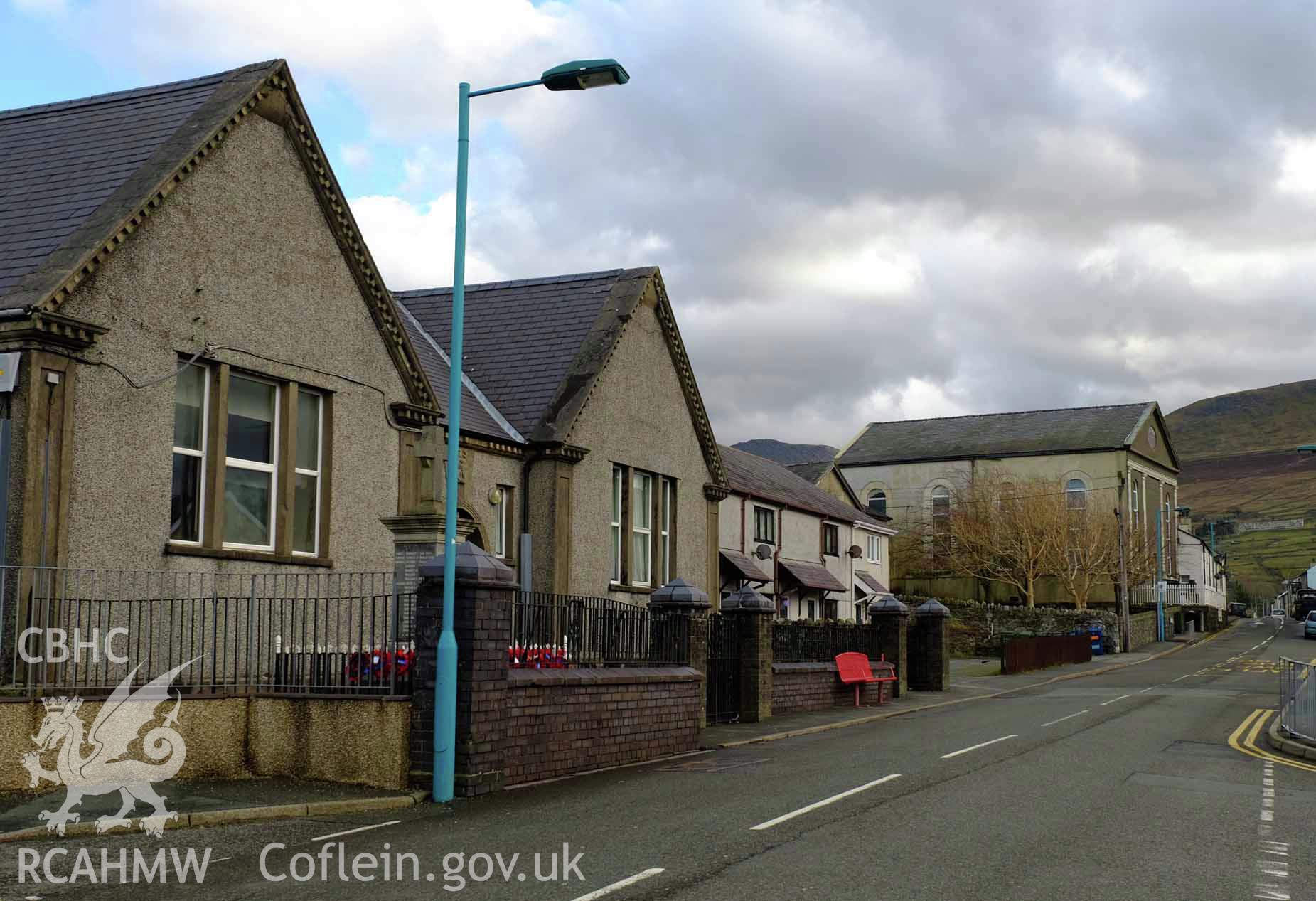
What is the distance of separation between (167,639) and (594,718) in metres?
5.06

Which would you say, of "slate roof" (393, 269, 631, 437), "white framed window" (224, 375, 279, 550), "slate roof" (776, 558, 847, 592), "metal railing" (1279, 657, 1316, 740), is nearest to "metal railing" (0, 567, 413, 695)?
"white framed window" (224, 375, 279, 550)

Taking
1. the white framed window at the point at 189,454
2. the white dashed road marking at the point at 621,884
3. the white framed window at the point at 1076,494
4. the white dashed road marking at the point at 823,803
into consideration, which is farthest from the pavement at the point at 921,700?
the white framed window at the point at 1076,494

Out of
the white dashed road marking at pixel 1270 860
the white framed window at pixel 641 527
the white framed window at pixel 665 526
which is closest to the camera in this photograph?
the white dashed road marking at pixel 1270 860

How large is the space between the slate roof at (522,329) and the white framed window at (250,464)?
292 inches

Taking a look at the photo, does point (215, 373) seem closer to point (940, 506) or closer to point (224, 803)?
point (224, 803)

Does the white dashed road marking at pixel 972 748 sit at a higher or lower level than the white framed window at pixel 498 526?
lower

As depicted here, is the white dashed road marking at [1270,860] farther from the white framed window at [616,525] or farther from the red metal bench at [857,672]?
the white framed window at [616,525]

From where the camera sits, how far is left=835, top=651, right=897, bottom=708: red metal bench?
88.8 feet

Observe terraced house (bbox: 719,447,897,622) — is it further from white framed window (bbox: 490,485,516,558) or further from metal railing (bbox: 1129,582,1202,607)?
metal railing (bbox: 1129,582,1202,607)

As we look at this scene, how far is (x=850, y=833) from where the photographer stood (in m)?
10.4

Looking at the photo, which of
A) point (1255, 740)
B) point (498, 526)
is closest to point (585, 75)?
point (498, 526)

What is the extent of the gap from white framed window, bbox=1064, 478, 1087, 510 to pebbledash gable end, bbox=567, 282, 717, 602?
172 feet

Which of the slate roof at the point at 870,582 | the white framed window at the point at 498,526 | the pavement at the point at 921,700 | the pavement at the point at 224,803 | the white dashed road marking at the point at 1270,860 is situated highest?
the white framed window at the point at 498,526

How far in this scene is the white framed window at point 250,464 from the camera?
16.2 m
